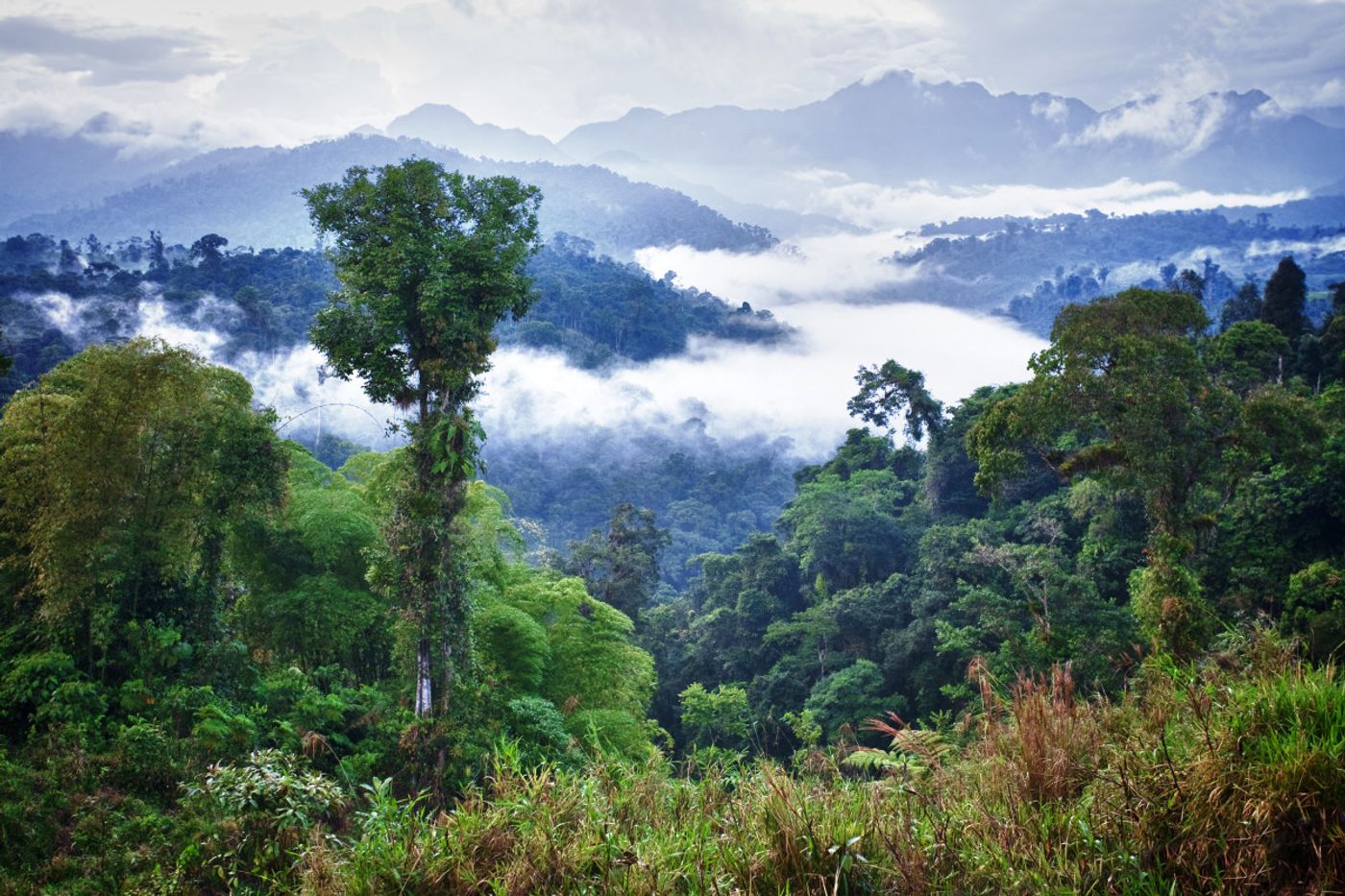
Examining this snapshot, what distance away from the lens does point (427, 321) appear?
28.1ft

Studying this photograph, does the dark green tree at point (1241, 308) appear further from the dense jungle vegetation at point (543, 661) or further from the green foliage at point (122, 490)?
the green foliage at point (122, 490)

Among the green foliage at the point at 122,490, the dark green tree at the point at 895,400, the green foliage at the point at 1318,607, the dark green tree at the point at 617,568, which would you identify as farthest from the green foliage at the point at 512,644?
the dark green tree at the point at 895,400

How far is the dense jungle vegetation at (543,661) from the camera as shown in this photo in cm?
255

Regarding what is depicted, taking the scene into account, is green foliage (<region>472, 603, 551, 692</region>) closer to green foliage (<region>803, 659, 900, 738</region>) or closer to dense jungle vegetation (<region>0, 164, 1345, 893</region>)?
dense jungle vegetation (<region>0, 164, 1345, 893</region>)

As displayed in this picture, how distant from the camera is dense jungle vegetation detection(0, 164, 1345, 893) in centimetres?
255

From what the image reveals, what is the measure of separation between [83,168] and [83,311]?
170 m

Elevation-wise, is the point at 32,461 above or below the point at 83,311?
below

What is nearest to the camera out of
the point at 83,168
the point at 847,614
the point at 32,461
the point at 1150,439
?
the point at 32,461

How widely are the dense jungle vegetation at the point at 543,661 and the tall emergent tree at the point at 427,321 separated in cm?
4

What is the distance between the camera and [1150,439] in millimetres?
10070

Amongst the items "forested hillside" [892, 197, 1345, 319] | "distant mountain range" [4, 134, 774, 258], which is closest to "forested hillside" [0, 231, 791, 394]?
"distant mountain range" [4, 134, 774, 258]

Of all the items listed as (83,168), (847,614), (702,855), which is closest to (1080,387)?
(702,855)

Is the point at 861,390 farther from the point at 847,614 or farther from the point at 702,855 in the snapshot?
the point at 702,855

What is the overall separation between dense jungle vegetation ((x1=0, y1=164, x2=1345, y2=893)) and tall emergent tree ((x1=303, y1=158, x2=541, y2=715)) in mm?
43
